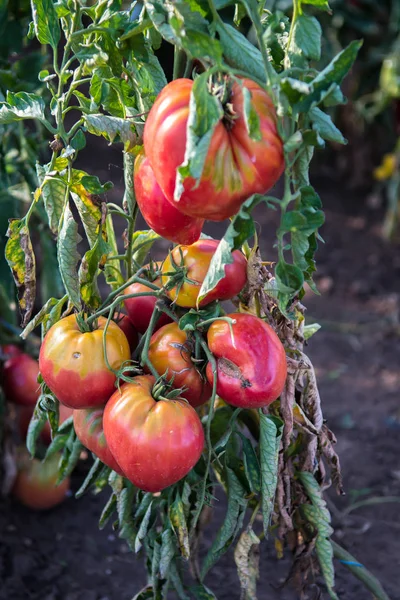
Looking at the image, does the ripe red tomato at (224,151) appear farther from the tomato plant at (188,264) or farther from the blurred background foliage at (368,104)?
the blurred background foliage at (368,104)

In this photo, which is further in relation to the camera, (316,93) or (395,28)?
(395,28)

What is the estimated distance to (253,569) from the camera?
1.28 meters

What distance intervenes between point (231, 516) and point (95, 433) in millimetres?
258

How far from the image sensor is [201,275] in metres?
1.08

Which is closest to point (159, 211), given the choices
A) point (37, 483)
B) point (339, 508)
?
point (37, 483)

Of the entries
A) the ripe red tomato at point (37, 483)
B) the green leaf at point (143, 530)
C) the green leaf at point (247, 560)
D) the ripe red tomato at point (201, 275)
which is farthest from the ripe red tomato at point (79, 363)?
the ripe red tomato at point (37, 483)

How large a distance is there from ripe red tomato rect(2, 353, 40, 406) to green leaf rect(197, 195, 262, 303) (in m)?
0.92

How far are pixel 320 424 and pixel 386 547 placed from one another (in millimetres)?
699

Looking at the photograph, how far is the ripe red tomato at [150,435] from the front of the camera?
3.35 ft

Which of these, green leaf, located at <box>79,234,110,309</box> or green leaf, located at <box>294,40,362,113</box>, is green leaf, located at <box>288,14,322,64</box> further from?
green leaf, located at <box>79,234,110,309</box>

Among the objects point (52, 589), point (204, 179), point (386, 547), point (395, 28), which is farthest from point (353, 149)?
point (204, 179)

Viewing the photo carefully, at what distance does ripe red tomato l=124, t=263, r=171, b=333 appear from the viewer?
3.87 ft

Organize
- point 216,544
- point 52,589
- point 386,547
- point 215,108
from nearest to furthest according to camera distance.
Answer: point 215,108 < point 216,544 < point 52,589 < point 386,547

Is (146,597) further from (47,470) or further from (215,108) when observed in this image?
(215,108)
